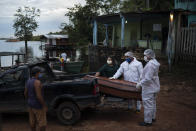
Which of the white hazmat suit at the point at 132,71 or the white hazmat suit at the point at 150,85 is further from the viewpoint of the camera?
the white hazmat suit at the point at 132,71

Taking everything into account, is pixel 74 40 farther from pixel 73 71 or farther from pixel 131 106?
pixel 131 106

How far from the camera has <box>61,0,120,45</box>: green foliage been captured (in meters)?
28.1

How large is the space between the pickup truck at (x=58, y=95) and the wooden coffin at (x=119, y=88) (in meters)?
0.54

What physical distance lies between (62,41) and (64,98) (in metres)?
37.5

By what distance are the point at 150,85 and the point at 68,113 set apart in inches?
89.2

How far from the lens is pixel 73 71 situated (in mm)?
16609

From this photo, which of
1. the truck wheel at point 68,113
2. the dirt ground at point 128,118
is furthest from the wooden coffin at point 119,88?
the truck wheel at point 68,113

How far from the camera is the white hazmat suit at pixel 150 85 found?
5.03m

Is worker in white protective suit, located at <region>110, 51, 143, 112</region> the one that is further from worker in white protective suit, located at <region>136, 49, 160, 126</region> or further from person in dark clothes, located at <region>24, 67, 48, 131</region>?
person in dark clothes, located at <region>24, 67, 48, 131</region>

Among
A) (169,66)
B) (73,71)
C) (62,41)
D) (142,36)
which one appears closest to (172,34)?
(169,66)

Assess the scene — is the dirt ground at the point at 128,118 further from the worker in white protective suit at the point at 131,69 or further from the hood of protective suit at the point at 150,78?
the hood of protective suit at the point at 150,78

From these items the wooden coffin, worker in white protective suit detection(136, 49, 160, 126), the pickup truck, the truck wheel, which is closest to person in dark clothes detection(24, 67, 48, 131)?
the pickup truck

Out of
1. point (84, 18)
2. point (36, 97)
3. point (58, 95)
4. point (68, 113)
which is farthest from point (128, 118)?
point (84, 18)

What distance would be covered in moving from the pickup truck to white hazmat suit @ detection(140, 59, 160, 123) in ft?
4.08
